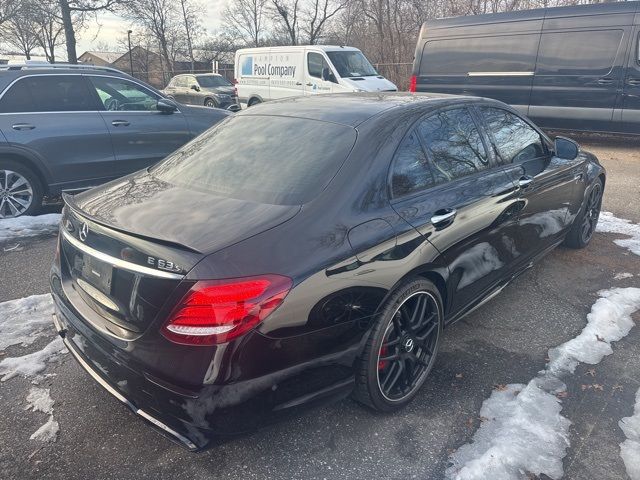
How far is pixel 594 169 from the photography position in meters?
4.79

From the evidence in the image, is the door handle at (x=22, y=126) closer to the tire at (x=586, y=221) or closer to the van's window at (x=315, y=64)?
the tire at (x=586, y=221)

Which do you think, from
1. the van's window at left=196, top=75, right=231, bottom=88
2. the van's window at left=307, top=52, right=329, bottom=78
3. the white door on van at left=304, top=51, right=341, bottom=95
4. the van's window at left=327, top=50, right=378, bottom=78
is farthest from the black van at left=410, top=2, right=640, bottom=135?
the van's window at left=196, top=75, right=231, bottom=88

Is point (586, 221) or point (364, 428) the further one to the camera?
point (586, 221)

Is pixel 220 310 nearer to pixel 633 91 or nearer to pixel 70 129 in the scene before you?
pixel 70 129

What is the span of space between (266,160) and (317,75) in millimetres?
11421

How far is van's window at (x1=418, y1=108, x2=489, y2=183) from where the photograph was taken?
2.94 m

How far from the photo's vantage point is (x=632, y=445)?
2.44m

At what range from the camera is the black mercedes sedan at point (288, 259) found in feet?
6.42

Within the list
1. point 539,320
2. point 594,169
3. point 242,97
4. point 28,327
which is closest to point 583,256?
point 594,169

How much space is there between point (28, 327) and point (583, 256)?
478 cm

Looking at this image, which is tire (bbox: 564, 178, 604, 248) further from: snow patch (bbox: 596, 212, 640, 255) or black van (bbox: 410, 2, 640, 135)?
black van (bbox: 410, 2, 640, 135)

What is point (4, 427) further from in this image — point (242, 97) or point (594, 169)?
point (242, 97)

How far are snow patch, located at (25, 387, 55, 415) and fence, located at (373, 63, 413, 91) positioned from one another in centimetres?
1983

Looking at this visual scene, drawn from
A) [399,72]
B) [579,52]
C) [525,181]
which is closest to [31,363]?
A: [525,181]
